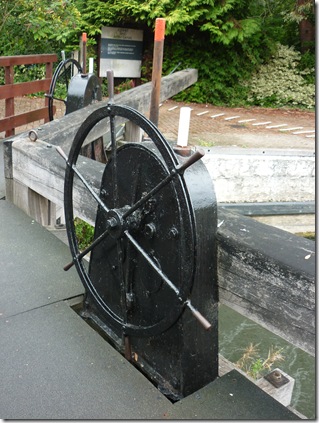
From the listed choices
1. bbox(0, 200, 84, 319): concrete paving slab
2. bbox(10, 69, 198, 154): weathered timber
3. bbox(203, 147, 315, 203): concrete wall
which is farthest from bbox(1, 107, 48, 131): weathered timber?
bbox(0, 200, 84, 319): concrete paving slab

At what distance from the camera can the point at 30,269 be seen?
3047 mm

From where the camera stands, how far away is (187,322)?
78.4 inches

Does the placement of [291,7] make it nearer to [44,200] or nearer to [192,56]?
[192,56]

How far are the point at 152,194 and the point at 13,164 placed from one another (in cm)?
230

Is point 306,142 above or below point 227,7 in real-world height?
below

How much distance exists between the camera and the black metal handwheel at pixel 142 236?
1.83 m

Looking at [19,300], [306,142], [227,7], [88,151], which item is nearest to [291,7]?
[227,7]

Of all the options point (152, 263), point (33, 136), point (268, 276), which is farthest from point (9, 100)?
point (268, 276)

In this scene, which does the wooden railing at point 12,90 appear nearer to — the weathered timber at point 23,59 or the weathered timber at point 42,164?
the weathered timber at point 23,59

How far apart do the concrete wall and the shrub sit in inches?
261

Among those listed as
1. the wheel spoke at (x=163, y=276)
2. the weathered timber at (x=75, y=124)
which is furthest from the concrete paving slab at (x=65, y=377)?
the weathered timber at (x=75, y=124)

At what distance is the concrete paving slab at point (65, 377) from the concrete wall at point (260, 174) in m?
6.33

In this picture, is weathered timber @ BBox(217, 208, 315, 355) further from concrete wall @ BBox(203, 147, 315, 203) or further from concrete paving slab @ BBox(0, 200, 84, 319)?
concrete wall @ BBox(203, 147, 315, 203)

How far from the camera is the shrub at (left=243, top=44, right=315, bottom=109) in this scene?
15398mm
